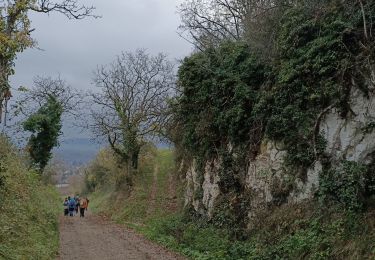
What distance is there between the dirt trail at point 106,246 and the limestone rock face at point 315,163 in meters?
2.99

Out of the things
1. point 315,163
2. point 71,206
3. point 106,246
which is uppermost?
point 315,163

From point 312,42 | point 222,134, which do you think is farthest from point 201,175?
point 312,42

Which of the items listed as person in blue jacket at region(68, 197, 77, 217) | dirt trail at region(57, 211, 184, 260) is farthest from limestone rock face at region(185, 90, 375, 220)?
person in blue jacket at region(68, 197, 77, 217)

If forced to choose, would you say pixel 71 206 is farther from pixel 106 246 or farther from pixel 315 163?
pixel 315 163

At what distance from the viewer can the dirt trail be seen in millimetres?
13531

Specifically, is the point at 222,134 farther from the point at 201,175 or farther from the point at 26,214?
the point at 26,214

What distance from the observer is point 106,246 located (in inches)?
612

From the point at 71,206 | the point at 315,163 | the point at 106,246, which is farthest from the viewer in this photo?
the point at 71,206

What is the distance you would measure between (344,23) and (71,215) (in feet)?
79.1

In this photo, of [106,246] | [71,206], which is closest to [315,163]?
[106,246]

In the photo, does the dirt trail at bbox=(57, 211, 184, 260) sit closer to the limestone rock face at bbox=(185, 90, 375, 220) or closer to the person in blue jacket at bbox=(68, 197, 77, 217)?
the limestone rock face at bbox=(185, 90, 375, 220)

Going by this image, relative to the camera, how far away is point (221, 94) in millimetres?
16312

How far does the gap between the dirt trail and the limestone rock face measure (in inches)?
118

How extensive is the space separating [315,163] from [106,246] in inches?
322
